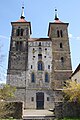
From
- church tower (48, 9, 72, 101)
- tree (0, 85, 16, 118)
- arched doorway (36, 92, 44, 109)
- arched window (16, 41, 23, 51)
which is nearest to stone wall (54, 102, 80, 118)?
tree (0, 85, 16, 118)

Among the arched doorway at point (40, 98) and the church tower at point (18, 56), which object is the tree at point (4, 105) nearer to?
the church tower at point (18, 56)

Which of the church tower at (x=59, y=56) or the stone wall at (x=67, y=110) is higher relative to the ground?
the church tower at (x=59, y=56)

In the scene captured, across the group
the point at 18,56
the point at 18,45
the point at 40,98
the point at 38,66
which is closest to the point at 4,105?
the point at 40,98

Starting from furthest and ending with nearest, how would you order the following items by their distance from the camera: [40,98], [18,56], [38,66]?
[18,56]
[38,66]
[40,98]

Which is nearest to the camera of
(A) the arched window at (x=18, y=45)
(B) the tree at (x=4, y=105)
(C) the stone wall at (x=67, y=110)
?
(B) the tree at (x=4, y=105)

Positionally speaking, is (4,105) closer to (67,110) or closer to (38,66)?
(67,110)

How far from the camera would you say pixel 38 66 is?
4406 cm

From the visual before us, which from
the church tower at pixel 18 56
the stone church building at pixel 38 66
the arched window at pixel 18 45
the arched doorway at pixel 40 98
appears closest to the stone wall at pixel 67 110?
the stone church building at pixel 38 66

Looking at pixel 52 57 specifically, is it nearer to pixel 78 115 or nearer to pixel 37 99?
pixel 37 99

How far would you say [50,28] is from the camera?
49469mm

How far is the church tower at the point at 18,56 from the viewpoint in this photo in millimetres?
41969

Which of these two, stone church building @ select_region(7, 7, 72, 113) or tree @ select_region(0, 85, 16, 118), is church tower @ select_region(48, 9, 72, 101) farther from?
tree @ select_region(0, 85, 16, 118)

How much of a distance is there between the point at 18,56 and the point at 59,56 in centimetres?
868

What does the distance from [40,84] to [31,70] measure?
135 inches
